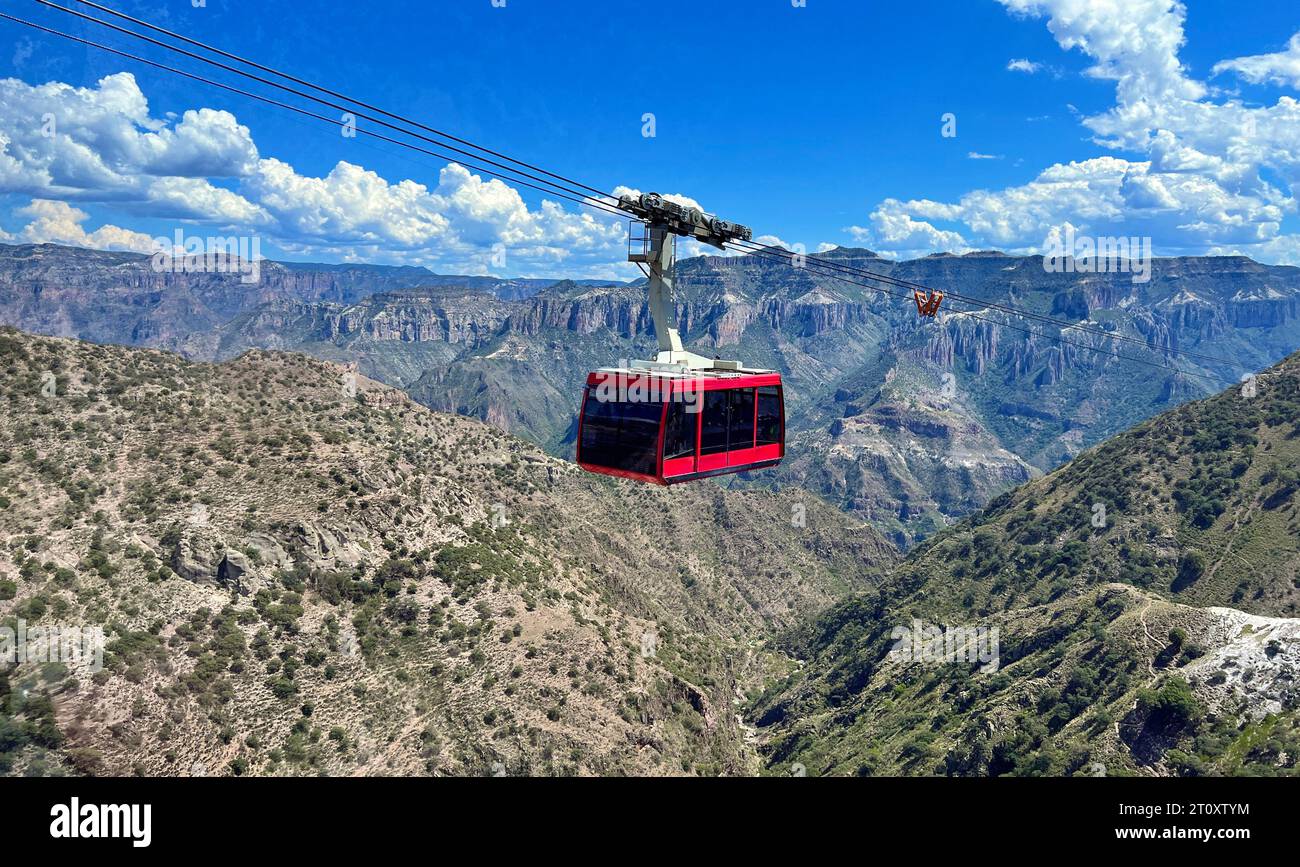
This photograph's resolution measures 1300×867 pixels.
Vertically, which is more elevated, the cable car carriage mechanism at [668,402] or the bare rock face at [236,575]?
the cable car carriage mechanism at [668,402]

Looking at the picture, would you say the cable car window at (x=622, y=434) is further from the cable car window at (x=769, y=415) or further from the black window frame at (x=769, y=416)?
the cable car window at (x=769, y=415)

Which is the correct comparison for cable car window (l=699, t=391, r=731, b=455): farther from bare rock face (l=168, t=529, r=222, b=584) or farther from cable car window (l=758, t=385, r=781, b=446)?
bare rock face (l=168, t=529, r=222, b=584)

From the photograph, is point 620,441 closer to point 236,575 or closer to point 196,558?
point 236,575

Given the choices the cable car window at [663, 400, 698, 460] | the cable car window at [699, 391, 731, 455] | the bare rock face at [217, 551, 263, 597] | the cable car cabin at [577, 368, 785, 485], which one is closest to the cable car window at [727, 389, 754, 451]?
the cable car cabin at [577, 368, 785, 485]

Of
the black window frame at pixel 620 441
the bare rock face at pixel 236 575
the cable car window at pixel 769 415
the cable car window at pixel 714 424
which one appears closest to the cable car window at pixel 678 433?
the black window frame at pixel 620 441

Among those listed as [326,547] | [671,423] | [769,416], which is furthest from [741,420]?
[326,547]
